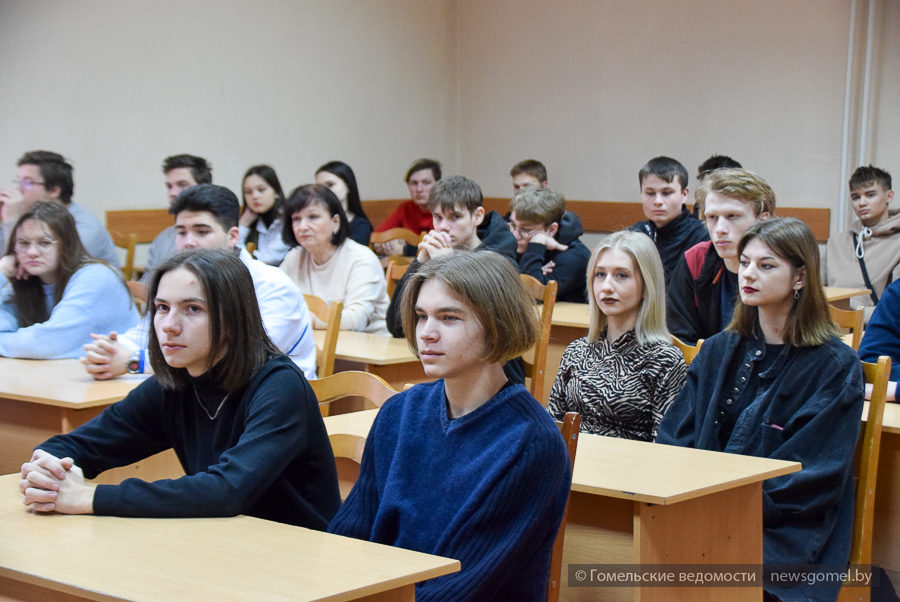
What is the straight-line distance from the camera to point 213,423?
5.98 feet

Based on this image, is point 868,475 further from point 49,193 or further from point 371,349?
point 49,193

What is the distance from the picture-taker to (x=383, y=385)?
7.28 feet

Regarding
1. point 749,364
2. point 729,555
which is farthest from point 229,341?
point 749,364

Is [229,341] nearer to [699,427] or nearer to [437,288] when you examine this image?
[437,288]

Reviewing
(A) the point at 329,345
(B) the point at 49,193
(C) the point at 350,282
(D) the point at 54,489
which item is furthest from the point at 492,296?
(B) the point at 49,193

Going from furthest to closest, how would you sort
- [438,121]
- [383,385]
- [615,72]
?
[438,121]
[615,72]
[383,385]

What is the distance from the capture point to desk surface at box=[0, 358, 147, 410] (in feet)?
8.16

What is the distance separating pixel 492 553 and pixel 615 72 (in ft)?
19.9

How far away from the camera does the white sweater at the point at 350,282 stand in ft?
13.3

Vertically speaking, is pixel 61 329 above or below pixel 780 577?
above

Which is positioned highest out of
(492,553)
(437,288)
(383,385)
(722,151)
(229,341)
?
(722,151)

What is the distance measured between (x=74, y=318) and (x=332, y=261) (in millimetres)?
1339

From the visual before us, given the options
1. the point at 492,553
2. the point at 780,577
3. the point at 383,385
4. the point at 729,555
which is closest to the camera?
the point at 492,553

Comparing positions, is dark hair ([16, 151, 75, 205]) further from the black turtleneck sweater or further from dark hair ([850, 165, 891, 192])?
dark hair ([850, 165, 891, 192])
